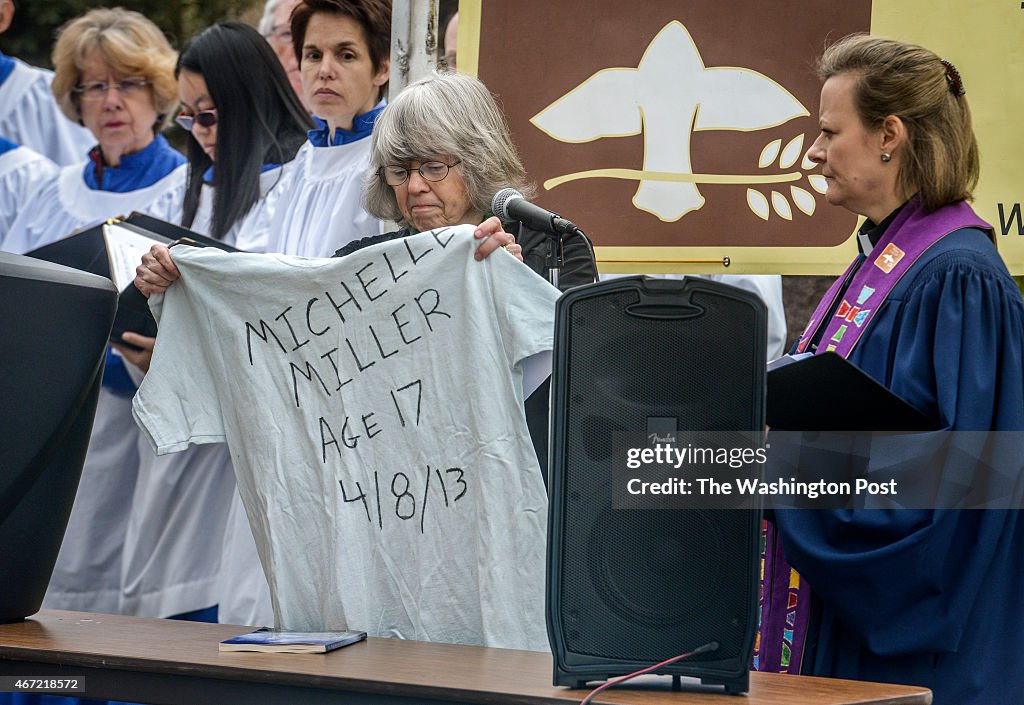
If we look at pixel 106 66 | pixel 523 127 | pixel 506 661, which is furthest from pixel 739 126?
pixel 106 66

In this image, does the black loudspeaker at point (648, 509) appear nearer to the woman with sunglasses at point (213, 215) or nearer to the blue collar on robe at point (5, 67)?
the woman with sunglasses at point (213, 215)

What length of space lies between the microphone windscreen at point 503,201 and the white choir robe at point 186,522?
1.95m

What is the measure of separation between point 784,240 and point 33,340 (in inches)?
80.3

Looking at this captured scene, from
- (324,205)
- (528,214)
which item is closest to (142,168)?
(324,205)

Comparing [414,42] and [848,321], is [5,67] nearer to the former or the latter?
[414,42]

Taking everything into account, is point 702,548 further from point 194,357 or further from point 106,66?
point 106,66

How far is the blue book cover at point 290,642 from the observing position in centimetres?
250

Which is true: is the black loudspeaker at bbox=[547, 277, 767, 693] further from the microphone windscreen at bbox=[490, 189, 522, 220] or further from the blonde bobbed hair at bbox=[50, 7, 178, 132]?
the blonde bobbed hair at bbox=[50, 7, 178, 132]

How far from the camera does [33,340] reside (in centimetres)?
286

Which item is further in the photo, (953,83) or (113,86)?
(113,86)

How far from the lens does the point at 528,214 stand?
2932 millimetres

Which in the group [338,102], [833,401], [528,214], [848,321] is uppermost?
[338,102]

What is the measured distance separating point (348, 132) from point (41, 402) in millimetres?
1977

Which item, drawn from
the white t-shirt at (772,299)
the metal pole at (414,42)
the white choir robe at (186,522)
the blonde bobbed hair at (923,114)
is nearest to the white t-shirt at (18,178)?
the white choir robe at (186,522)
